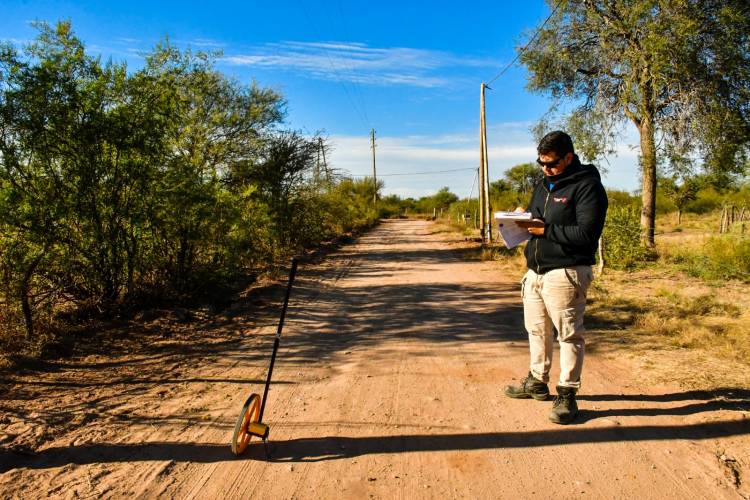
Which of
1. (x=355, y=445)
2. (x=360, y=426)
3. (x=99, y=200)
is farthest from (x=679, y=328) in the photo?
(x=99, y=200)

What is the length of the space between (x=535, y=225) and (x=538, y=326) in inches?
31.4

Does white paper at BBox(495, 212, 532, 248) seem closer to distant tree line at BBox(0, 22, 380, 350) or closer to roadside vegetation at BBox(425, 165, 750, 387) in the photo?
roadside vegetation at BBox(425, 165, 750, 387)

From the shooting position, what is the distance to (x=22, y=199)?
5.32 m

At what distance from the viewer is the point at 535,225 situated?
3.79 meters

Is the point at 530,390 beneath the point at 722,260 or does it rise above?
beneath

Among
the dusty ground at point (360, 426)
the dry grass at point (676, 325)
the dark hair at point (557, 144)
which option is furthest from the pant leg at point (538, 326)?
the dry grass at point (676, 325)

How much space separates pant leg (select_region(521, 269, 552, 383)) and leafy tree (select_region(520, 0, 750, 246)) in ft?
31.3

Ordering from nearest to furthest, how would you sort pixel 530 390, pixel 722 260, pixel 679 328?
pixel 530 390 → pixel 679 328 → pixel 722 260

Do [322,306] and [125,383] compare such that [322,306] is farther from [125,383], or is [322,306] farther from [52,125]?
[52,125]

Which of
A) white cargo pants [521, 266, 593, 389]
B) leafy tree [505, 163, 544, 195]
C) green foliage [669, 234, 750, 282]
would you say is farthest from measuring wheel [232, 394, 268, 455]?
leafy tree [505, 163, 544, 195]

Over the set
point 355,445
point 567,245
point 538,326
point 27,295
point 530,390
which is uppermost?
point 567,245

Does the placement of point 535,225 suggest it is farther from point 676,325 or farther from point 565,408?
point 676,325

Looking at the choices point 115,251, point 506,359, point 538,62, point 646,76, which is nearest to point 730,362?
point 506,359

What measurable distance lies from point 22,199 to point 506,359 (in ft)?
17.5
